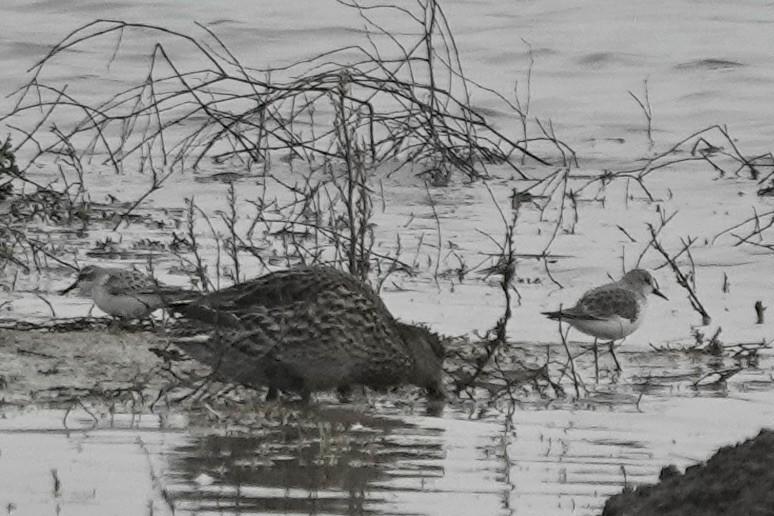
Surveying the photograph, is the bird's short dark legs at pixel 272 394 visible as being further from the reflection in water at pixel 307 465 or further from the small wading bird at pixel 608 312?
the small wading bird at pixel 608 312

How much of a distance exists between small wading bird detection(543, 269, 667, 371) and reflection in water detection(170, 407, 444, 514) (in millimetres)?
2371

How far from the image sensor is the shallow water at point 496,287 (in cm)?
596

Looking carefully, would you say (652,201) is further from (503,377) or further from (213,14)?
(213,14)

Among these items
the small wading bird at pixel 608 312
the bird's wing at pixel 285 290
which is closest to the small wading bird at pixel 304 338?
the bird's wing at pixel 285 290

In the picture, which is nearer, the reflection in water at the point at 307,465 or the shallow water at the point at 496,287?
the reflection in water at the point at 307,465

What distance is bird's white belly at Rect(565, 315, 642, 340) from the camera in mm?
9430

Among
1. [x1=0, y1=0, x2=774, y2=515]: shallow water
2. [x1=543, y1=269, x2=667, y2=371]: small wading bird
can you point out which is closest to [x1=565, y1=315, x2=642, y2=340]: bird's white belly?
[x1=543, y1=269, x2=667, y2=371]: small wading bird

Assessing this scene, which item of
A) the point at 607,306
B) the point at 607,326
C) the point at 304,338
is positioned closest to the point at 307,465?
the point at 304,338

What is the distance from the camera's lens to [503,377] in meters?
7.92

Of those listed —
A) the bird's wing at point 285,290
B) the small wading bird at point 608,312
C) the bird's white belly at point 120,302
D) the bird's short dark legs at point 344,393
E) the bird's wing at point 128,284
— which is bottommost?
the bird's short dark legs at point 344,393

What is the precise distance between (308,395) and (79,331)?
62.8 inches

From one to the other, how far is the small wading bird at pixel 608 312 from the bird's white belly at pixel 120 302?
6.75 ft

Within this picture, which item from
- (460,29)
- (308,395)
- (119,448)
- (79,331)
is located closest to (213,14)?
(460,29)

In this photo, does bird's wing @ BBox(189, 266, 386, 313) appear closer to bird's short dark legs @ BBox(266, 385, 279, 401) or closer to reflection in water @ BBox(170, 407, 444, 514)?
bird's short dark legs @ BBox(266, 385, 279, 401)
